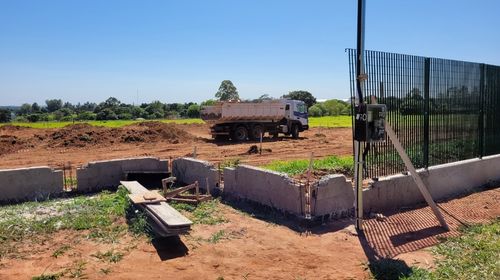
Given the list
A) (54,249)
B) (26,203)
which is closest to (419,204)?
(54,249)

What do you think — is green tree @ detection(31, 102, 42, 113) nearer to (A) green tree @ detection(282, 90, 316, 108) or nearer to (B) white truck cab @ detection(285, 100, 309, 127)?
(A) green tree @ detection(282, 90, 316, 108)

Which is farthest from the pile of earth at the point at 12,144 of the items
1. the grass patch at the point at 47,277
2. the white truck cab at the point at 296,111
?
the grass patch at the point at 47,277

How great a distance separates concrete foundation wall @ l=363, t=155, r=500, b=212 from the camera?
27.9 ft

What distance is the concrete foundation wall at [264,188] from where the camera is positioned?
8047 mm

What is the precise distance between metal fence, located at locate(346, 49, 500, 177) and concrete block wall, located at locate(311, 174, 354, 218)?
89 centimetres

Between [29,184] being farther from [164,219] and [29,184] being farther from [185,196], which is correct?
[164,219]

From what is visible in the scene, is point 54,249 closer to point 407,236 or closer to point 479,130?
point 407,236

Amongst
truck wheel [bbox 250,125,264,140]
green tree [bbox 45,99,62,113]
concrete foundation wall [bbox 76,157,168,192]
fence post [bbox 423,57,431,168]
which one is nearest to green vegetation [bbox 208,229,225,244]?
concrete foundation wall [bbox 76,157,168,192]

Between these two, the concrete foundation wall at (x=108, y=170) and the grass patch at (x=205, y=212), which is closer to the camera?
the grass patch at (x=205, y=212)

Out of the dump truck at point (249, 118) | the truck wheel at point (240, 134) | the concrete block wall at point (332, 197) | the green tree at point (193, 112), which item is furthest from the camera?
the green tree at point (193, 112)

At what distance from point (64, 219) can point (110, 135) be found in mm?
18565

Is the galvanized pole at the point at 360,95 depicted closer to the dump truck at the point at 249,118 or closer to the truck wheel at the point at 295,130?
the dump truck at the point at 249,118

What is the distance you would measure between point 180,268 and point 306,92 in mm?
77901

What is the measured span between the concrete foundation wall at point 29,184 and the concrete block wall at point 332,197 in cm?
614
